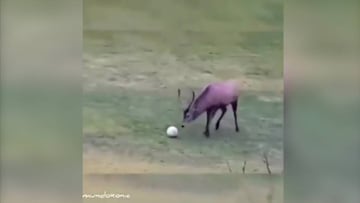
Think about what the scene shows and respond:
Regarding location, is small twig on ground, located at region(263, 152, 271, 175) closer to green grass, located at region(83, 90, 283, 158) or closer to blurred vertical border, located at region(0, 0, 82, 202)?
green grass, located at region(83, 90, 283, 158)

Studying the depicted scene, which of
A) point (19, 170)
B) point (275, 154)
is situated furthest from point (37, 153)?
point (275, 154)

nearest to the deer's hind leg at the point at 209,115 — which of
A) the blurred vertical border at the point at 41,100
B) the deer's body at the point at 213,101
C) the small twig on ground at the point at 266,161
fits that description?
the deer's body at the point at 213,101

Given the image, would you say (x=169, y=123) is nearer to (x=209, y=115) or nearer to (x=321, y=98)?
(x=209, y=115)

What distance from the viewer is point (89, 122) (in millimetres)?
1609

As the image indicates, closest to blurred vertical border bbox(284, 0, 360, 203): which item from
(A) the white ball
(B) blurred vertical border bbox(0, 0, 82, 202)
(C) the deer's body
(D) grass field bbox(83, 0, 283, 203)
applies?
(D) grass field bbox(83, 0, 283, 203)

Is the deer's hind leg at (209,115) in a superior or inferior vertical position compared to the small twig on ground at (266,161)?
superior

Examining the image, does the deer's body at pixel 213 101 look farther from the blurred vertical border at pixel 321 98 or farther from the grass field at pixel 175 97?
the blurred vertical border at pixel 321 98

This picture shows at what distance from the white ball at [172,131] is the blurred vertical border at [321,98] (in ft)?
1.07

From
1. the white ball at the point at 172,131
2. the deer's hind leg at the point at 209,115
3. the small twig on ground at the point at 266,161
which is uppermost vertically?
the deer's hind leg at the point at 209,115

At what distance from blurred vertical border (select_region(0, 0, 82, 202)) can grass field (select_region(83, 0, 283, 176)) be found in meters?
0.04

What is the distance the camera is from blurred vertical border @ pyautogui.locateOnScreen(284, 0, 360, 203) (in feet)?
5.32

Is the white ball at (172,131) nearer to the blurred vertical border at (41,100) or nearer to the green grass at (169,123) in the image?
the green grass at (169,123)

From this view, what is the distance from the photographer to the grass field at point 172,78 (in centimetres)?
161

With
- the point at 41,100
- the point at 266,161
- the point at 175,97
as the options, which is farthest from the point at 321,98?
the point at 41,100
